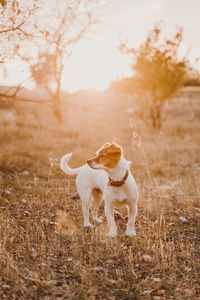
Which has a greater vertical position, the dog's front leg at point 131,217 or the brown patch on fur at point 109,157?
the brown patch on fur at point 109,157

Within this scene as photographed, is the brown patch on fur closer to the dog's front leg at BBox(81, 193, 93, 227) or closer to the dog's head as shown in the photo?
the dog's head

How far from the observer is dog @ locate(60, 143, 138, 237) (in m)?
3.96

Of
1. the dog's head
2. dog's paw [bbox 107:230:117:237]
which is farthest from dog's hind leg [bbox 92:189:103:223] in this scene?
the dog's head

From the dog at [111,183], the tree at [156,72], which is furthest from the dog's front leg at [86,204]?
the tree at [156,72]

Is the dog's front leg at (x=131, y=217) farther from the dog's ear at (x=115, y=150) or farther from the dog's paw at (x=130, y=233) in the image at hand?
the dog's ear at (x=115, y=150)

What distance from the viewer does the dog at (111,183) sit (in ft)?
13.0

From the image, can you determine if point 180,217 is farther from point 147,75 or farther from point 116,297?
point 147,75

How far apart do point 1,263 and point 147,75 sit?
1481cm

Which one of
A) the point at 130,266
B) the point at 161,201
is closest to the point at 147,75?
the point at 161,201

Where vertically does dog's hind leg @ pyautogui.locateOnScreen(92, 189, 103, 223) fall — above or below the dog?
below

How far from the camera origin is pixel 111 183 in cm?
413

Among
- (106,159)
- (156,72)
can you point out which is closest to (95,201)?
(106,159)

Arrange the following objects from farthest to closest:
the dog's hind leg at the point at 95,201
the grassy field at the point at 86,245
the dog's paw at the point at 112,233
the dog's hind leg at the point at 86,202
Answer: the dog's hind leg at the point at 95,201, the dog's hind leg at the point at 86,202, the dog's paw at the point at 112,233, the grassy field at the point at 86,245

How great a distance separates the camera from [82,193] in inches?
194
